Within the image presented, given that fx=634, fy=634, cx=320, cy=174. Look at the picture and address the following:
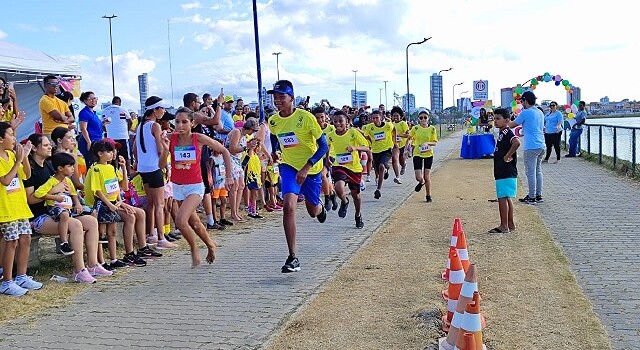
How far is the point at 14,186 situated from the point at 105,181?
45.6 inches

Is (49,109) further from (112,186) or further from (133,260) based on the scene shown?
(133,260)

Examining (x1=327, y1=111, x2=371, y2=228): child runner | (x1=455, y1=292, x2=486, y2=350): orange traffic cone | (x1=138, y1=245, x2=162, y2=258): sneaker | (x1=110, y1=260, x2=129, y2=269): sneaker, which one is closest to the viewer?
(x1=455, y1=292, x2=486, y2=350): orange traffic cone

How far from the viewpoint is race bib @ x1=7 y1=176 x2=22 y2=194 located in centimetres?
663

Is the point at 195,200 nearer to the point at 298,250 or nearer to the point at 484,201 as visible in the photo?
the point at 298,250

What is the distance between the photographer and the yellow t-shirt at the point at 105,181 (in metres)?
7.61

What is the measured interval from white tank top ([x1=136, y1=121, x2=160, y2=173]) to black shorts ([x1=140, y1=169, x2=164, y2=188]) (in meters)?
0.05

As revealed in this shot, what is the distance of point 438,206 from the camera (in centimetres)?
1202

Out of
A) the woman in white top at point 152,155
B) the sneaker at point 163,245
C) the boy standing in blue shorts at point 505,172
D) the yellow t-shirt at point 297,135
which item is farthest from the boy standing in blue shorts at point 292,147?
the boy standing in blue shorts at point 505,172

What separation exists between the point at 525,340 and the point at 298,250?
4208 millimetres

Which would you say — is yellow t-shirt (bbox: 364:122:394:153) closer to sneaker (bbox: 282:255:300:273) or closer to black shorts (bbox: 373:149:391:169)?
black shorts (bbox: 373:149:391:169)

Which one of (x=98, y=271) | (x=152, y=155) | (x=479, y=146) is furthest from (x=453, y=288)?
(x=479, y=146)

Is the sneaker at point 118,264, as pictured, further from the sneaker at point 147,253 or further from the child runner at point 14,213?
the child runner at point 14,213

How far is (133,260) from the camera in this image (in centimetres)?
796

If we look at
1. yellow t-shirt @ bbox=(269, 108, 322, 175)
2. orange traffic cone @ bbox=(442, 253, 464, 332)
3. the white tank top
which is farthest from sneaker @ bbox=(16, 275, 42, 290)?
orange traffic cone @ bbox=(442, 253, 464, 332)
